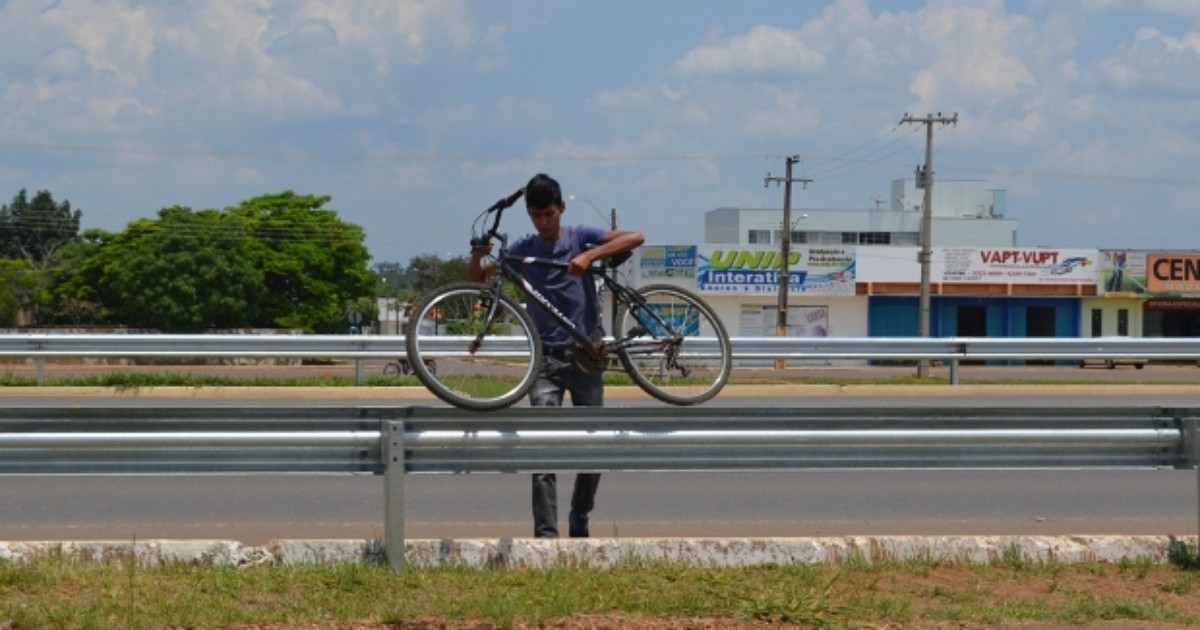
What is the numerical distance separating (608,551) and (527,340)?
1075 millimetres

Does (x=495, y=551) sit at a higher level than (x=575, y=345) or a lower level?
lower

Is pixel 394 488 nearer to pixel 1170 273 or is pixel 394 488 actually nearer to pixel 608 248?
pixel 608 248

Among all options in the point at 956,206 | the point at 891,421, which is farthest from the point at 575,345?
the point at 956,206

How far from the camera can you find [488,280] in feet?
25.0

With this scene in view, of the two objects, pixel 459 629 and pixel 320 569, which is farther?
pixel 320 569

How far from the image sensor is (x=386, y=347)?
17375 mm

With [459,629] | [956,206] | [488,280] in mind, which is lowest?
[459,629]

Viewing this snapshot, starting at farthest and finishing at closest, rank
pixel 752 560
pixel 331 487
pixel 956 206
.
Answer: pixel 956 206
pixel 331 487
pixel 752 560

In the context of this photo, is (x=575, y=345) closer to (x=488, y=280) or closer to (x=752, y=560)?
(x=488, y=280)

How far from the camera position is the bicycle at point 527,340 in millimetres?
7316

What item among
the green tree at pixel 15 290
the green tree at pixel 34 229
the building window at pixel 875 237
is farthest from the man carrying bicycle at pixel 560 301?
the green tree at pixel 34 229

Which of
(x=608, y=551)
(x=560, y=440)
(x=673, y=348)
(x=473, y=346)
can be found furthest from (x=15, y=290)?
(x=560, y=440)

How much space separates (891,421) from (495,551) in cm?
187

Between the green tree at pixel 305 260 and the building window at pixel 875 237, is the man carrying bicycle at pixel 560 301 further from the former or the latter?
the building window at pixel 875 237
